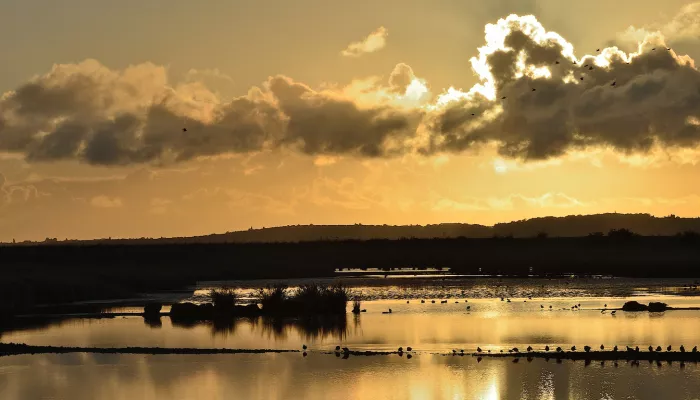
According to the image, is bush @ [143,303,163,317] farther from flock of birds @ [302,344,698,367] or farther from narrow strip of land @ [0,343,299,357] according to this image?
flock of birds @ [302,344,698,367]

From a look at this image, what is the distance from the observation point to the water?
3488 centimetres

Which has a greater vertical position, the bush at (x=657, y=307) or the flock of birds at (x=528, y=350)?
the bush at (x=657, y=307)

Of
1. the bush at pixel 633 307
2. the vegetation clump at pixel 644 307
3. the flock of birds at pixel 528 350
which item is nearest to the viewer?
the flock of birds at pixel 528 350

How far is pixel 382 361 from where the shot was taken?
1598 inches

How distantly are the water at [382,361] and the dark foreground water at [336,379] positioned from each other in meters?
0.05

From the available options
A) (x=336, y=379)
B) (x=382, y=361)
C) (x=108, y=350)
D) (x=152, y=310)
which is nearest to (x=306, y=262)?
(x=152, y=310)

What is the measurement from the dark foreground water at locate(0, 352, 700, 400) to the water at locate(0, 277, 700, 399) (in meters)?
0.05

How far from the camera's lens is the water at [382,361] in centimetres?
3488

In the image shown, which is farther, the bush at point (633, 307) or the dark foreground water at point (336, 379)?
the bush at point (633, 307)

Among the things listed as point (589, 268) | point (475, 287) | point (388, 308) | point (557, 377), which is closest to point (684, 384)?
point (557, 377)

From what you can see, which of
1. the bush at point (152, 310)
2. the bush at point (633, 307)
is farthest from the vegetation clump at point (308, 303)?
the bush at point (633, 307)

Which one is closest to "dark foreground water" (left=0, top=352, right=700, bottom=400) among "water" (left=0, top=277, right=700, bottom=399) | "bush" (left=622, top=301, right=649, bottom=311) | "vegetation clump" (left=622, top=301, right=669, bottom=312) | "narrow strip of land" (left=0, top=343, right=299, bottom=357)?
"water" (left=0, top=277, right=700, bottom=399)

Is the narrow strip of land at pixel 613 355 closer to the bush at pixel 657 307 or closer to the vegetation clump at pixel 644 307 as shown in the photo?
the bush at pixel 657 307

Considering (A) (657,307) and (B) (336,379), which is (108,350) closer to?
(B) (336,379)
